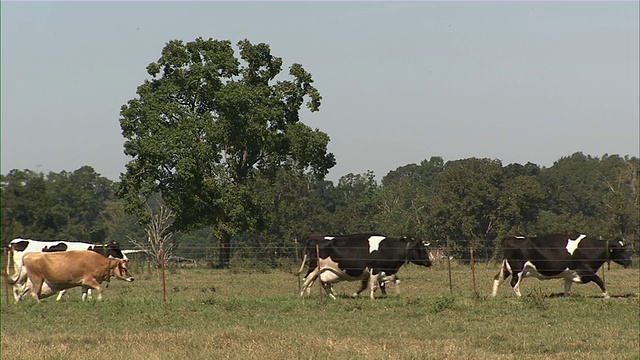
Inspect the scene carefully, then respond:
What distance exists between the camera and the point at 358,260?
2397 centimetres

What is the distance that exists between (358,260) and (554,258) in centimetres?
520

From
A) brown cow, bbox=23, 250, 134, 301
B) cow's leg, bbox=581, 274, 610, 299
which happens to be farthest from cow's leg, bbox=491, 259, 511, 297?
brown cow, bbox=23, 250, 134, 301

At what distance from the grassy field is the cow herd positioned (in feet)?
2.54

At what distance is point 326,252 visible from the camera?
2433cm

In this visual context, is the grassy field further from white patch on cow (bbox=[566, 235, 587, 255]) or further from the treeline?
the treeline

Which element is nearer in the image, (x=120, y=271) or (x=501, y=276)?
(x=501, y=276)

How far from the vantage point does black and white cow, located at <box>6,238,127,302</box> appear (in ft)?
79.8

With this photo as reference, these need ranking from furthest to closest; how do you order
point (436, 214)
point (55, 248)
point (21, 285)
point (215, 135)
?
point (436, 214) → point (215, 135) → point (55, 248) → point (21, 285)

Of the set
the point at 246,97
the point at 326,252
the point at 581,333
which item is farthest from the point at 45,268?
the point at 246,97

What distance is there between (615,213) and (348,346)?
52.1 m

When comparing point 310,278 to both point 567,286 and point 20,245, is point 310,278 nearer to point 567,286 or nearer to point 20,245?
point 567,286

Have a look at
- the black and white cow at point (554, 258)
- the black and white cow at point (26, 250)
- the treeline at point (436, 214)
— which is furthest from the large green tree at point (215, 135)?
the black and white cow at point (554, 258)

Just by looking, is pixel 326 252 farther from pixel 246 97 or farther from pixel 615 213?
pixel 615 213

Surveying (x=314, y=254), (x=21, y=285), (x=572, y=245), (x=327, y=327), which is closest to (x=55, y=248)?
(x=21, y=285)
